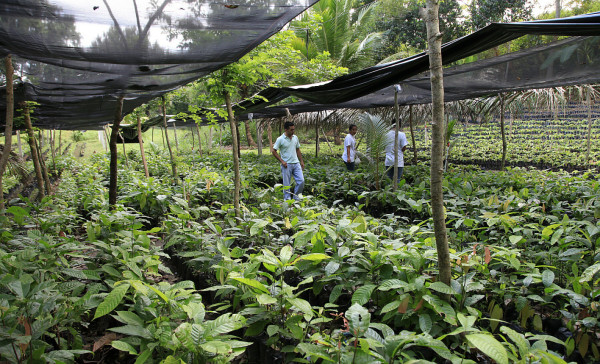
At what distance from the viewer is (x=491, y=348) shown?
1.23m

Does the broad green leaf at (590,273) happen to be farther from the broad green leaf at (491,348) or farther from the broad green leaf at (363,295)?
the broad green leaf at (363,295)

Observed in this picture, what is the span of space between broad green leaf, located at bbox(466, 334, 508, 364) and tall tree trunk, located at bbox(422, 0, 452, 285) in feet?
1.85

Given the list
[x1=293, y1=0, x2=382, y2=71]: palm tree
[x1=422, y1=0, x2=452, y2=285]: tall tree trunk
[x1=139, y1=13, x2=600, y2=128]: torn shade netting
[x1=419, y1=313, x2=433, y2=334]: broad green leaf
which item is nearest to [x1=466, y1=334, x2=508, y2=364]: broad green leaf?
[x1=419, y1=313, x2=433, y2=334]: broad green leaf

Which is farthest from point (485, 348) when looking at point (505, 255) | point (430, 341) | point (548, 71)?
point (548, 71)

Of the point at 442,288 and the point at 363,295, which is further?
the point at 363,295

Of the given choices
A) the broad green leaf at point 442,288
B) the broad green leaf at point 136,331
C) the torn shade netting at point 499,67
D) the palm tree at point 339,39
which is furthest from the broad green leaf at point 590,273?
the palm tree at point 339,39

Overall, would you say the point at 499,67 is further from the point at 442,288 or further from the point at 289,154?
the point at 442,288

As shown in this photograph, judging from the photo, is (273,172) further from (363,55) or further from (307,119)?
(363,55)

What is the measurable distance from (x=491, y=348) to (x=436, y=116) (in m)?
0.98

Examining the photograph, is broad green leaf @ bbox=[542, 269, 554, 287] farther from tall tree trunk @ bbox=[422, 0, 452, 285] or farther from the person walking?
the person walking

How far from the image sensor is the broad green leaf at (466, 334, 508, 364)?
1207mm

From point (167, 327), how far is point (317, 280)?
91 cm

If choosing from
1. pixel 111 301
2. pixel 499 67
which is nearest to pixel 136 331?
pixel 111 301

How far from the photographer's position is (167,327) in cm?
163
